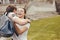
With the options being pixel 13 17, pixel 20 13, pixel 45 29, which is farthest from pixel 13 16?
pixel 45 29

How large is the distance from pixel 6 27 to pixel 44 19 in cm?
172

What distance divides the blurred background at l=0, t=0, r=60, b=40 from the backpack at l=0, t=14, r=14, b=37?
1.17 metres

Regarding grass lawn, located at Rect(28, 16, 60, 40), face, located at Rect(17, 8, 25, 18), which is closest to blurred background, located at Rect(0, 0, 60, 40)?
grass lawn, located at Rect(28, 16, 60, 40)

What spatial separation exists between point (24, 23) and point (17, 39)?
0.22m

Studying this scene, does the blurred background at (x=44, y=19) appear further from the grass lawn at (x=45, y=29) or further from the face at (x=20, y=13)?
the face at (x=20, y=13)

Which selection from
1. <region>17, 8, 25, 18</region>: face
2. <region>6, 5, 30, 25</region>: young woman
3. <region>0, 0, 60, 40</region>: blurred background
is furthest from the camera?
<region>0, 0, 60, 40</region>: blurred background

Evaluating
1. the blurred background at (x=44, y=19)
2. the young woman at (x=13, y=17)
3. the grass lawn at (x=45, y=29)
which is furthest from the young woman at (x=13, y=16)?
the grass lawn at (x=45, y=29)

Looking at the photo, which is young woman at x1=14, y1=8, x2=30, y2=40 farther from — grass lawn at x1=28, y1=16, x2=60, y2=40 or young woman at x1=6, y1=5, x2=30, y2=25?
grass lawn at x1=28, y1=16, x2=60, y2=40

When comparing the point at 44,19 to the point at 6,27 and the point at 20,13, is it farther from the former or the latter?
the point at 6,27

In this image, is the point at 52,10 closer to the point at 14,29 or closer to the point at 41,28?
the point at 41,28

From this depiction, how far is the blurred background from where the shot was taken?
3.35 m

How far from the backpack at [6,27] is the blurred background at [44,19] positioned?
1.17 metres

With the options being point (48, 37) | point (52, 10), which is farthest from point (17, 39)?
point (52, 10)

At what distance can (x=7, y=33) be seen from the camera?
2.02 meters
